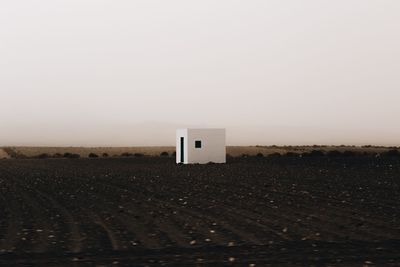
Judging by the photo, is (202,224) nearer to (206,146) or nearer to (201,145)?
(201,145)

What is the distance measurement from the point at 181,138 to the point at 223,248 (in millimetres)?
35802

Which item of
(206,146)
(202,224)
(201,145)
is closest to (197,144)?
(201,145)

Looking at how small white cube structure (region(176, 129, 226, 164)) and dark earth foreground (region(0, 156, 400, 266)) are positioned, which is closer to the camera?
dark earth foreground (region(0, 156, 400, 266))

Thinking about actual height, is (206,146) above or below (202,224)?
above

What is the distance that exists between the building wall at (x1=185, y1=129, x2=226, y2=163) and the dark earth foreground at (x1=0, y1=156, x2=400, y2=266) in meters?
19.6

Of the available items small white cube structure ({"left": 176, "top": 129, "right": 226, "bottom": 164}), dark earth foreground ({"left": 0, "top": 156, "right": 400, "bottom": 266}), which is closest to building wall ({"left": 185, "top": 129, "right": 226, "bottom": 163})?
small white cube structure ({"left": 176, "top": 129, "right": 226, "bottom": 164})

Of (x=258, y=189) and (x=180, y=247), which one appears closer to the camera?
(x=180, y=247)

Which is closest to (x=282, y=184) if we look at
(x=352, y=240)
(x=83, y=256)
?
(x=352, y=240)

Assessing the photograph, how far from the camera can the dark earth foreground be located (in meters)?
10.2

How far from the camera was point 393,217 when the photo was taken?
1541 centimetres

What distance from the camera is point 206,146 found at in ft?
150

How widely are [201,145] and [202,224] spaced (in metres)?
31.4

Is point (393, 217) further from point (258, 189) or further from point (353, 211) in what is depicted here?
point (258, 189)

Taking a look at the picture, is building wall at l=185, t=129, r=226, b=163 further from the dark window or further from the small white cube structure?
the dark window
